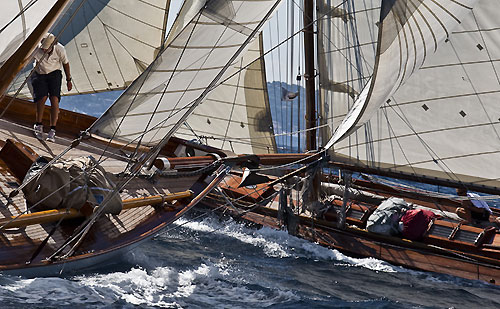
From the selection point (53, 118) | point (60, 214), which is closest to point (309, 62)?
point (53, 118)

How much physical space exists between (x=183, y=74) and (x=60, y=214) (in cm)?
271

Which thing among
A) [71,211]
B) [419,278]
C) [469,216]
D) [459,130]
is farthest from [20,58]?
[469,216]

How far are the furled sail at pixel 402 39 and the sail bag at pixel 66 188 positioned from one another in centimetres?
446

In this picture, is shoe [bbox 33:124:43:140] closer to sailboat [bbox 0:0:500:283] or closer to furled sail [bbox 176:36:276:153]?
sailboat [bbox 0:0:500:283]

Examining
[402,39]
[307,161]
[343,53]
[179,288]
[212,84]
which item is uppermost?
[343,53]

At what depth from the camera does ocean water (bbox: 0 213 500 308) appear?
9742 millimetres

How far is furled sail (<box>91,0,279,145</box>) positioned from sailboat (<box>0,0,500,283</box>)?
2 centimetres

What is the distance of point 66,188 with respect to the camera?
33.1 feet

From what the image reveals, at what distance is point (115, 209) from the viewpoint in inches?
412

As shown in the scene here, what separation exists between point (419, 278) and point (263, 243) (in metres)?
3.62

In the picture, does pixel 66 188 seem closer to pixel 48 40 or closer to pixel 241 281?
pixel 48 40

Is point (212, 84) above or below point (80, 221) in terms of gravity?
above

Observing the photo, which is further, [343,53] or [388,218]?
[343,53]

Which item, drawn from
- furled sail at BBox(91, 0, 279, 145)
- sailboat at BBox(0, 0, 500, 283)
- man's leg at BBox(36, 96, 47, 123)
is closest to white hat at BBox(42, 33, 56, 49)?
sailboat at BBox(0, 0, 500, 283)
